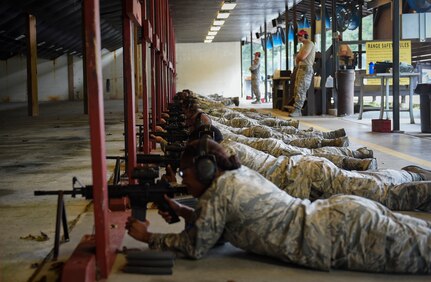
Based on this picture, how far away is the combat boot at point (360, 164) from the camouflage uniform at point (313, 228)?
7.89 feet

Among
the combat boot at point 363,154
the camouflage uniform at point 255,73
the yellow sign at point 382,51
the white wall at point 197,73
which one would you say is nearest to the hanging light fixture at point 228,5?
the yellow sign at point 382,51

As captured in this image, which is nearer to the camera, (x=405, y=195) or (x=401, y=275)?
(x=401, y=275)

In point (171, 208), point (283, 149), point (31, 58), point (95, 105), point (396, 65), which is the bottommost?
point (171, 208)

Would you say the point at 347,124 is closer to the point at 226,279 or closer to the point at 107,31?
the point at 226,279

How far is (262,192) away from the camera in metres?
3.20

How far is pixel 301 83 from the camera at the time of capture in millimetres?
16484

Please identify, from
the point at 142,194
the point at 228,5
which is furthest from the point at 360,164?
the point at 228,5

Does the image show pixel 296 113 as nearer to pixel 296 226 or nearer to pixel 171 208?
pixel 171 208

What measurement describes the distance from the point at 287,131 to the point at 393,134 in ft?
10.3

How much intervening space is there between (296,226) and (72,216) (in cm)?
219

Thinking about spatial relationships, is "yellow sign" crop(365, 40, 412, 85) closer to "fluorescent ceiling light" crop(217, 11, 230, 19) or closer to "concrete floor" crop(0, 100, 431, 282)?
"concrete floor" crop(0, 100, 431, 282)

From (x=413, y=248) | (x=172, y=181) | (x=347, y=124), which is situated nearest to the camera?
(x=413, y=248)

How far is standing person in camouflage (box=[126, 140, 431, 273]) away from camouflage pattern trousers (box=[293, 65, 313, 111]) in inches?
526

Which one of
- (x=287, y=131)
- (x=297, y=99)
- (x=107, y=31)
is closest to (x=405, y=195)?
(x=287, y=131)
